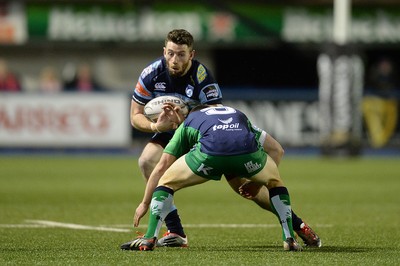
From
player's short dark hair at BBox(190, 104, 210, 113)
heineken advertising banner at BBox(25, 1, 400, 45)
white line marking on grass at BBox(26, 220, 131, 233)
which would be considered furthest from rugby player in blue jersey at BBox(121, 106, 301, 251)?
heineken advertising banner at BBox(25, 1, 400, 45)

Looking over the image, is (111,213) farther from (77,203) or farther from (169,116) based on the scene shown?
(169,116)

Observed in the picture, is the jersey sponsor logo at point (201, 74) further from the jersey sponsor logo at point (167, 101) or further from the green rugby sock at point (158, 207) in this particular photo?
the green rugby sock at point (158, 207)

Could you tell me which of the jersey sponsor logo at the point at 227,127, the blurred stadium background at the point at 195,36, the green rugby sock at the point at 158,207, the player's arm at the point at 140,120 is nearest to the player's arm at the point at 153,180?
the green rugby sock at the point at 158,207

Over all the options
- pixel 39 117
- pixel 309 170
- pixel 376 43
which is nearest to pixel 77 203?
pixel 309 170

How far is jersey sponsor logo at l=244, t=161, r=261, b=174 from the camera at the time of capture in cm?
870

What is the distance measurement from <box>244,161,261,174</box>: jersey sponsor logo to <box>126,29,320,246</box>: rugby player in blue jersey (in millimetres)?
512

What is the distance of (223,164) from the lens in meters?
8.68

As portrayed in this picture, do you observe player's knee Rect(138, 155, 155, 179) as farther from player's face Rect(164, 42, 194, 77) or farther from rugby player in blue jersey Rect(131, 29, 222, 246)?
player's face Rect(164, 42, 194, 77)

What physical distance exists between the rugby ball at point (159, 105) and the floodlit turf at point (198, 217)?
45.6 inches

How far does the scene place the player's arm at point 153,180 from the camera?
899cm

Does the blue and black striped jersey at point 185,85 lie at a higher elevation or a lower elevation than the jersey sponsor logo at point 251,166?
higher

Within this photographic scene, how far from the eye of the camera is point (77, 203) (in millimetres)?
14430

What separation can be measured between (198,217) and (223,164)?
13.1 ft

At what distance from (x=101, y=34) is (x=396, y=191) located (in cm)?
1566
